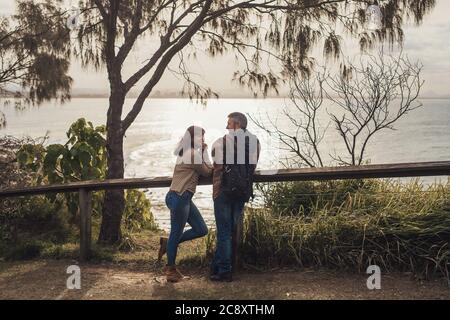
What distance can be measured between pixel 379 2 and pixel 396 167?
295 cm

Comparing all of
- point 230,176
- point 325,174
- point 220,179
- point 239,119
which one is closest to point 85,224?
point 220,179

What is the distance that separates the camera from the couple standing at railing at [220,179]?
4.95 meters

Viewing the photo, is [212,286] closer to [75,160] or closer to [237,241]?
[237,241]

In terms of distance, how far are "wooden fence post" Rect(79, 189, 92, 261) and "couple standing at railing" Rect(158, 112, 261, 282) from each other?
1.49 metres

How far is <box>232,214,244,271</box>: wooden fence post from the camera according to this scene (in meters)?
5.38

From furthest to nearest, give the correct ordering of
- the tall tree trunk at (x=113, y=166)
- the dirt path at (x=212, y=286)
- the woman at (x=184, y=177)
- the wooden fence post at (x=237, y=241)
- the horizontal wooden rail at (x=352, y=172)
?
the tall tree trunk at (x=113, y=166), the wooden fence post at (x=237, y=241), the woman at (x=184, y=177), the horizontal wooden rail at (x=352, y=172), the dirt path at (x=212, y=286)

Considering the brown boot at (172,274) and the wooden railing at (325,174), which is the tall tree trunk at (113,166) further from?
the brown boot at (172,274)

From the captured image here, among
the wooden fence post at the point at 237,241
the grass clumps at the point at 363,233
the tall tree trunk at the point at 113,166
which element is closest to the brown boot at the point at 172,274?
the wooden fence post at the point at 237,241

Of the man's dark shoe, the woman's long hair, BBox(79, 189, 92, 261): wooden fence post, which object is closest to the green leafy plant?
BBox(79, 189, 92, 261): wooden fence post

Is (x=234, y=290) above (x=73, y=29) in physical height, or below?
below

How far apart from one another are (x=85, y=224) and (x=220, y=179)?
213 centimetres
